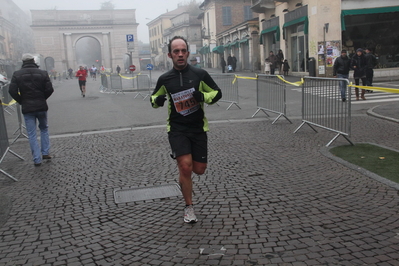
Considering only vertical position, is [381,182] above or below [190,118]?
below

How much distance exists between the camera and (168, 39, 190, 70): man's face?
4270 millimetres

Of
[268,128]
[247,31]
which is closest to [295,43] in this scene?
[247,31]

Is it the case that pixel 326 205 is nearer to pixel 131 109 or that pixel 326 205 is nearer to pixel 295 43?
pixel 131 109

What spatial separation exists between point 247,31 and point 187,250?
128 ft

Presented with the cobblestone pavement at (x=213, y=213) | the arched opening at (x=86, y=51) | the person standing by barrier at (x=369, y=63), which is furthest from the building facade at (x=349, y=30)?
the arched opening at (x=86, y=51)

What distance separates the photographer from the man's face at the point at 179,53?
14.0 ft

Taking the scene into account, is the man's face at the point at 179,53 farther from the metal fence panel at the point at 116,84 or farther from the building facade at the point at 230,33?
the building facade at the point at 230,33

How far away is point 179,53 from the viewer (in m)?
4.27

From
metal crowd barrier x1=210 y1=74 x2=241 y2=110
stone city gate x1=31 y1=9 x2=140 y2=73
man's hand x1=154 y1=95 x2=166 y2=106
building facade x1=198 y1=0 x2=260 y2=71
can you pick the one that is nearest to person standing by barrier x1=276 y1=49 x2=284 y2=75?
building facade x1=198 y1=0 x2=260 y2=71

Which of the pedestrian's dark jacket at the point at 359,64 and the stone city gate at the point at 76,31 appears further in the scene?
the stone city gate at the point at 76,31

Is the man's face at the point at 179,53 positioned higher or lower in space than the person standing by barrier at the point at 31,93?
higher

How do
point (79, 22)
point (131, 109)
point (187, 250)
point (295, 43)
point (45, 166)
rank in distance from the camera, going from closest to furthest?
point (187, 250), point (45, 166), point (131, 109), point (295, 43), point (79, 22)

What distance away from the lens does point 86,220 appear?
4.61 metres

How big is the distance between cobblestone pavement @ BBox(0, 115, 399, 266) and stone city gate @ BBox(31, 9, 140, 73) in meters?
73.7
